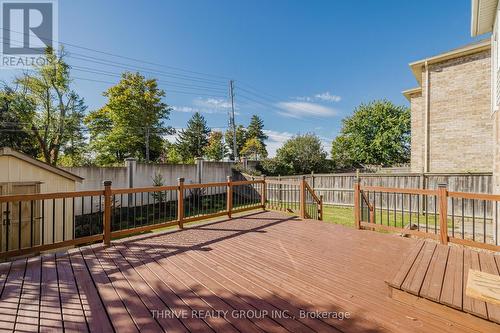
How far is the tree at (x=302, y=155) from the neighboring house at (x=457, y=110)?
32.1 feet

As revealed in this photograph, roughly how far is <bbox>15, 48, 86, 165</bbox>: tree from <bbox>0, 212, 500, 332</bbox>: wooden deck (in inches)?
693

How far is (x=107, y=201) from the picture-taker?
4.14 metres

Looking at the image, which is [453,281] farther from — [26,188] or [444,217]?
[26,188]

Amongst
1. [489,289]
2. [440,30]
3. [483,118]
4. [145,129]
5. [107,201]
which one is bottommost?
[489,289]

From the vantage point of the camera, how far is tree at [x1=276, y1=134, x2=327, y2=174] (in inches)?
803

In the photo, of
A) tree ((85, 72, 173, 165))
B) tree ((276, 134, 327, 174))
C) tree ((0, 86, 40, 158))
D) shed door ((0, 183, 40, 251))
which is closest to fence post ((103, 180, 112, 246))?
shed door ((0, 183, 40, 251))

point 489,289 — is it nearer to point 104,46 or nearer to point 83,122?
point 104,46

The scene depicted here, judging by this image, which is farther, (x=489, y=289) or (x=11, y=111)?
(x=11, y=111)

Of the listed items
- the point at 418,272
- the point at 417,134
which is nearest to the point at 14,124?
the point at 418,272

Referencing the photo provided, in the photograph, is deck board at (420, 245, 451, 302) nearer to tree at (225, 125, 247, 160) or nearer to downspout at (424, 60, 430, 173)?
downspout at (424, 60, 430, 173)

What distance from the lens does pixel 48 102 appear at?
16.6 m

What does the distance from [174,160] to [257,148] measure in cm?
2040

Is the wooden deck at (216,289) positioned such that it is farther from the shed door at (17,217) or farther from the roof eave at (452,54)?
the roof eave at (452,54)

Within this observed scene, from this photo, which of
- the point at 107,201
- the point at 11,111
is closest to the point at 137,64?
the point at 11,111
